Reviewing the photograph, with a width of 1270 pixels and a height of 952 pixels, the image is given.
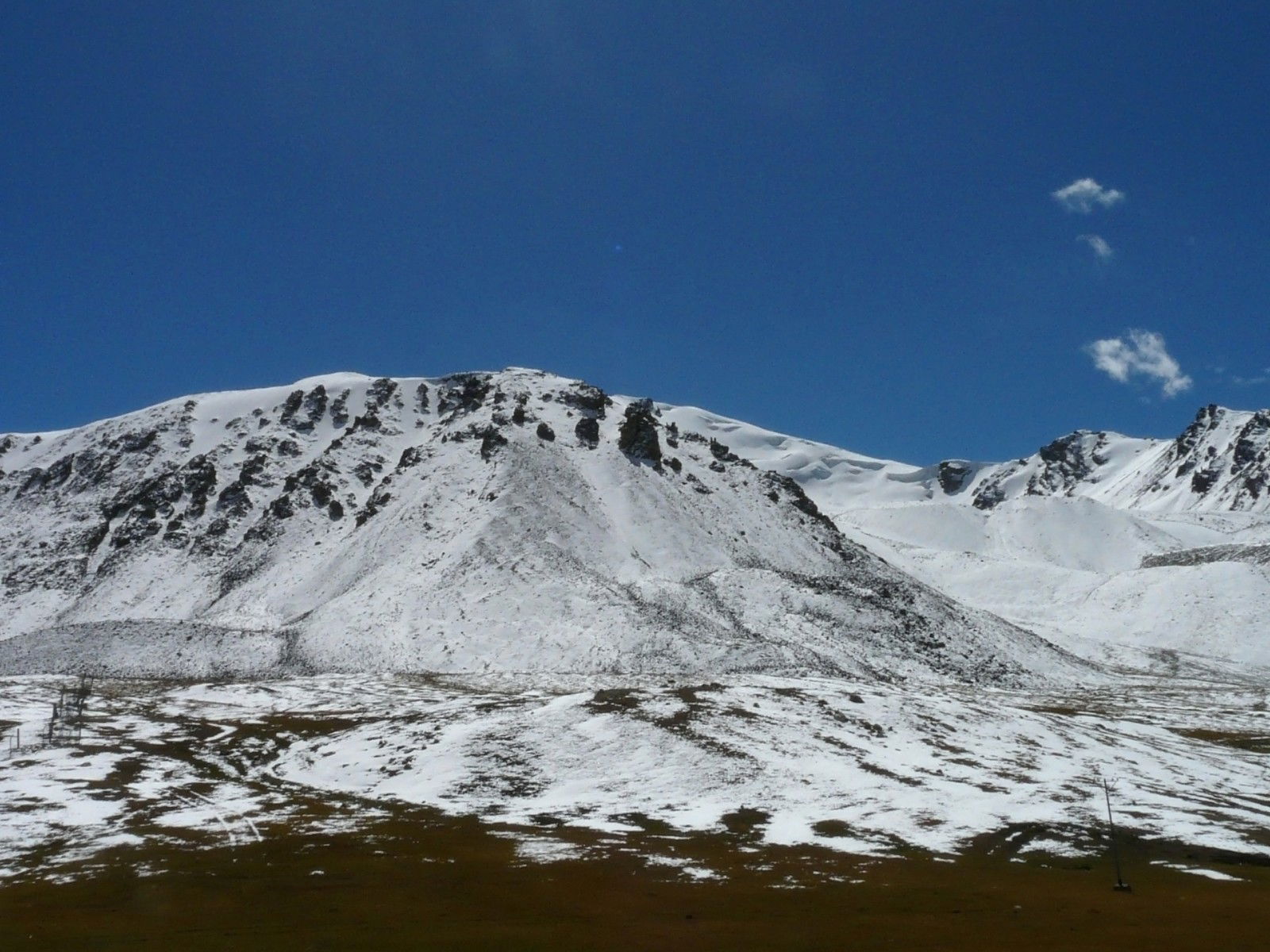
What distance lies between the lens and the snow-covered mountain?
84.2 meters

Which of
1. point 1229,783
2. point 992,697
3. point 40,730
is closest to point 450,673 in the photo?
point 40,730

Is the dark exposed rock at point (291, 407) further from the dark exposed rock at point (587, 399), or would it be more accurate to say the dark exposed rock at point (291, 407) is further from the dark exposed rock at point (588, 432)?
the dark exposed rock at point (588, 432)

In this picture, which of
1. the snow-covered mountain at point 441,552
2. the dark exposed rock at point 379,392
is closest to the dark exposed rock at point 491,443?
the snow-covered mountain at point 441,552

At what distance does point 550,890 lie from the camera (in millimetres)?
20828

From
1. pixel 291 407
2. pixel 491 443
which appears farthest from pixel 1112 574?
pixel 291 407

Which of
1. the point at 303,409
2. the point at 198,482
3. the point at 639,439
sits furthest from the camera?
the point at 303,409

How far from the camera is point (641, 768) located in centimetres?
4034

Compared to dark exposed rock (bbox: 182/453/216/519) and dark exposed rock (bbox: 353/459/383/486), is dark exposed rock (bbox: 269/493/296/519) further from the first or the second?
dark exposed rock (bbox: 182/453/216/519)

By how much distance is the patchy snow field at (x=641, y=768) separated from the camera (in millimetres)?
29516

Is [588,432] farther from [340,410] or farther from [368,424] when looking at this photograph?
[340,410]

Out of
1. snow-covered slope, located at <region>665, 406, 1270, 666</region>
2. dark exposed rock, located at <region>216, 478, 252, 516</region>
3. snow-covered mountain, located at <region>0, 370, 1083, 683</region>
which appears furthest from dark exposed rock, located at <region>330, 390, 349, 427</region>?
snow-covered slope, located at <region>665, 406, 1270, 666</region>

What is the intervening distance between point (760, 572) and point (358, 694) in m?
52.7

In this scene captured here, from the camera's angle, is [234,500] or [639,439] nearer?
[639,439]

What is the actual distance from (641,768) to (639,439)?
98245 millimetres
